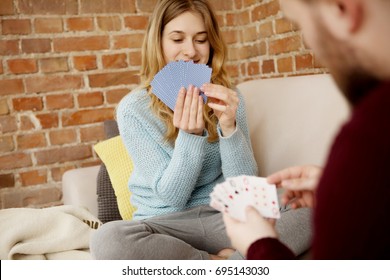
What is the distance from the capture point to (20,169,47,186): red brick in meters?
2.24

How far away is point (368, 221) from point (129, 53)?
198cm

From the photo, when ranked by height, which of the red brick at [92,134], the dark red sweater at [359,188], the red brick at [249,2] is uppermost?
the red brick at [249,2]

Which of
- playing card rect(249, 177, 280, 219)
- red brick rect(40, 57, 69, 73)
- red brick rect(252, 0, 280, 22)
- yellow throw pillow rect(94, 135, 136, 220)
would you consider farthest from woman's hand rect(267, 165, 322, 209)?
red brick rect(40, 57, 69, 73)

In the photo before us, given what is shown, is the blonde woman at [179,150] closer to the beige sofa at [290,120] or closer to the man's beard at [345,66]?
the beige sofa at [290,120]

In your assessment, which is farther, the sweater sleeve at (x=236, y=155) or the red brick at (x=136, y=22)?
the red brick at (x=136, y=22)

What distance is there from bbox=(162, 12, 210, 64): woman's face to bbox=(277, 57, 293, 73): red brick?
2.00 ft

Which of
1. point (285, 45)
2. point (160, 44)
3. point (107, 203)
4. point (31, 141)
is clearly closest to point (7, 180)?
point (31, 141)

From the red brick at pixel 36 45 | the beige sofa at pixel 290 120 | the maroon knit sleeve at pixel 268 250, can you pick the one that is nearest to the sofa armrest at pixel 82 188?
the beige sofa at pixel 290 120

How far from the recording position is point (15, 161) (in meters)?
2.21

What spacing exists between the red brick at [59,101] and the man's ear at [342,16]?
1.87 metres

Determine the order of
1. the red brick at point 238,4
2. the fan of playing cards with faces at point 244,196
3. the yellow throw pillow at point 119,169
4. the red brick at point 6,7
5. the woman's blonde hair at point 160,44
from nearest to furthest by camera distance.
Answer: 1. the fan of playing cards with faces at point 244,196
2. the woman's blonde hair at point 160,44
3. the yellow throw pillow at point 119,169
4. the red brick at point 6,7
5. the red brick at point 238,4

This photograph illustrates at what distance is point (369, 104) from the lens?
1.63 ft

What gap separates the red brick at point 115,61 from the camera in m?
2.30
